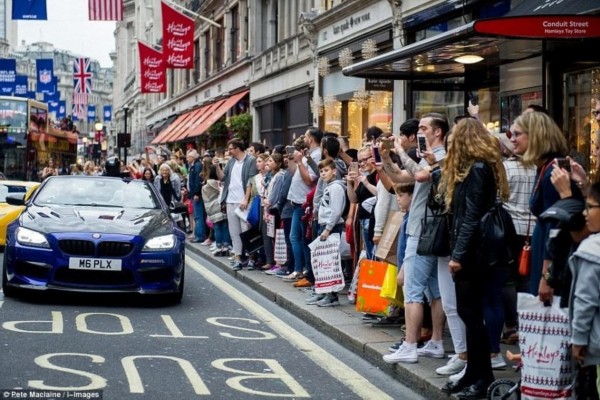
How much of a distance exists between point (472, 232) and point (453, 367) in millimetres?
1257

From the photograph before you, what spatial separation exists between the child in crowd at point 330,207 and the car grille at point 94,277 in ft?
6.75

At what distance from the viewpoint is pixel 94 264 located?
10867 mm

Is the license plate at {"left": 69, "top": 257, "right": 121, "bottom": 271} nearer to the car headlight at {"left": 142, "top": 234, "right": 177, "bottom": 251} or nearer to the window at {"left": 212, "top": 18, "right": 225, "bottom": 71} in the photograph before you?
the car headlight at {"left": 142, "top": 234, "right": 177, "bottom": 251}

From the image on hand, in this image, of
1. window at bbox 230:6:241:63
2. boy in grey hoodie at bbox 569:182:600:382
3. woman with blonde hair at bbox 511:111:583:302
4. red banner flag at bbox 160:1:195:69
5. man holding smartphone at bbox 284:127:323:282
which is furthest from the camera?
window at bbox 230:6:241:63

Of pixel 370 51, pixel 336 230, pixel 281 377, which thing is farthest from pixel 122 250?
pixel 370 51

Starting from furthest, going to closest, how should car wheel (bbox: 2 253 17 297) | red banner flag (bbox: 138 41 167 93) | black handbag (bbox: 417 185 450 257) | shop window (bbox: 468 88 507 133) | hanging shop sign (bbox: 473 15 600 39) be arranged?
red banner flag (bbox: 138 41 167 93), shop window (bbox: 468 88 507 133), car wheel (bbox: 2 253 17 297), hanging shop sign (bbox: 473 15 600 39), black handbag (bbox: 417 185 450 257)

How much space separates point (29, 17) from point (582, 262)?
2402cm

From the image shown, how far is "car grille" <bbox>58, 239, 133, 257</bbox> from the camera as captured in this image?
10875 millimetres

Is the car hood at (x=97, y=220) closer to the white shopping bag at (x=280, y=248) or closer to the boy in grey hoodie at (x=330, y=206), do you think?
the boy in grey hoodie at (x=330, y=206)

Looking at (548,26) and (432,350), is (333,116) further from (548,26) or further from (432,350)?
(432,350)

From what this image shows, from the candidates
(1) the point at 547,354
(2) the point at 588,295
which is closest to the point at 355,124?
(1) the point at 547,354

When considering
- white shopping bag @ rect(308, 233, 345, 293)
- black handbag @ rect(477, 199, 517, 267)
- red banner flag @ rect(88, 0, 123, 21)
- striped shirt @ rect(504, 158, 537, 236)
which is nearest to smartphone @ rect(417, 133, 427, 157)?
striped shirt @ rect(504, 158, 537, 236)

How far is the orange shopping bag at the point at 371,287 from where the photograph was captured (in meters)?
9.62

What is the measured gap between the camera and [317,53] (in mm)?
26797
